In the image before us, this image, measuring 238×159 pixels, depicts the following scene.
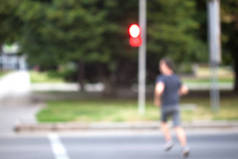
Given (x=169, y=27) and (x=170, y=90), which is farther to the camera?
(x=169, y=27)

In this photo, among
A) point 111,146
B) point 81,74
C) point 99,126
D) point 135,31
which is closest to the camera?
point 111,146

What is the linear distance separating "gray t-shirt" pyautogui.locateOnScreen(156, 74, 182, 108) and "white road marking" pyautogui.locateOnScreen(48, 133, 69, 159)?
2.01 meters

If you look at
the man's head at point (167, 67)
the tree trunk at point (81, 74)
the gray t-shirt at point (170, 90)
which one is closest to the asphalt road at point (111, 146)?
the gray t-shirt at point (170, 90)

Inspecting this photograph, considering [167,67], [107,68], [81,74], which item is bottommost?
[167,67]

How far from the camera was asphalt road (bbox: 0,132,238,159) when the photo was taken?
26.2 ft

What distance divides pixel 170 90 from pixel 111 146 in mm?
1757

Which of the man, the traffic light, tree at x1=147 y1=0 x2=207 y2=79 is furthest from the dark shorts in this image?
tree at x1=147 y1=0 x2=207 y2=79

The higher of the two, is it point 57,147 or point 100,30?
point 100,30

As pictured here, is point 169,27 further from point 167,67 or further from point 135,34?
point 167,67

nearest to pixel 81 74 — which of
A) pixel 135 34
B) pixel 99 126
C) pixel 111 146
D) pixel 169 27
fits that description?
pixel 169 27

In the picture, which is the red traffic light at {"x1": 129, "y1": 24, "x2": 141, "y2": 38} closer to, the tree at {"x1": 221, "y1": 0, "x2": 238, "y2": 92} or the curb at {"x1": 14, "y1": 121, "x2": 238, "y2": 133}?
the curb at {"x1": 14, "y1": 121, "x2": 238, "y2": 133}

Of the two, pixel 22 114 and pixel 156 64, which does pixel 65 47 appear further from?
pixel 156 64

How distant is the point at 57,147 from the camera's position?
888cm

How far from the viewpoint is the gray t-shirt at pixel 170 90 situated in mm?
8203
